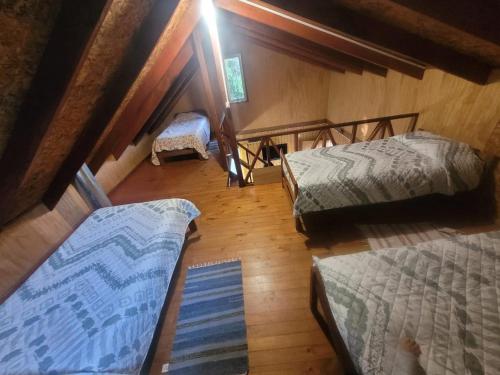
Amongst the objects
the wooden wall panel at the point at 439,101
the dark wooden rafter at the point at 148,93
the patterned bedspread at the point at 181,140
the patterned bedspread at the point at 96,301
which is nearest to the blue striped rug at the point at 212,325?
the patterned bedspread at the point at 96,301

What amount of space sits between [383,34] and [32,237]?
312cm

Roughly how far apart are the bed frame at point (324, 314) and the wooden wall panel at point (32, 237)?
7.04ft

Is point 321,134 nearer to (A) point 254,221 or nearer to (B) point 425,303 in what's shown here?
(A) point 254,221

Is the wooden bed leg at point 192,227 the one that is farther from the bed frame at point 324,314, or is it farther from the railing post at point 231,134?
the bed frame at point 324,314

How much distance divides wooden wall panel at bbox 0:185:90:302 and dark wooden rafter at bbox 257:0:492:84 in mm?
2417

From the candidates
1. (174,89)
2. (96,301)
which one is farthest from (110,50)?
(174,89)

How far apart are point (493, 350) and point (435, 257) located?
16.3 inches

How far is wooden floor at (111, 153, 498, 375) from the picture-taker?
1339mm

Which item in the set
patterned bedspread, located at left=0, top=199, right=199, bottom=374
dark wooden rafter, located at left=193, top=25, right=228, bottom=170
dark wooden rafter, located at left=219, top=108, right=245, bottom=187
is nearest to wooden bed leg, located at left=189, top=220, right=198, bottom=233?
patterned bedspread, located at left=0, top=199, right=199, bottom=374

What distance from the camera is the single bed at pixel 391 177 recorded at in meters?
1.75

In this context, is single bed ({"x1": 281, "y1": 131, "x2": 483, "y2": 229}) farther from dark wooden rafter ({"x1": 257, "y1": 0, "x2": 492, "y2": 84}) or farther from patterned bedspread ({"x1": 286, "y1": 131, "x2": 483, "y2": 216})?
dark wooden rafter ({"x1": 257, "y1": 0, "x2": 492, "y2": 84})

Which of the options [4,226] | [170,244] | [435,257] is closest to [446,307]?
[435,257]

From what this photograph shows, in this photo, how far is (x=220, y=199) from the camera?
2928 millimetres

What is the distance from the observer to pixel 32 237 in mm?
1709
